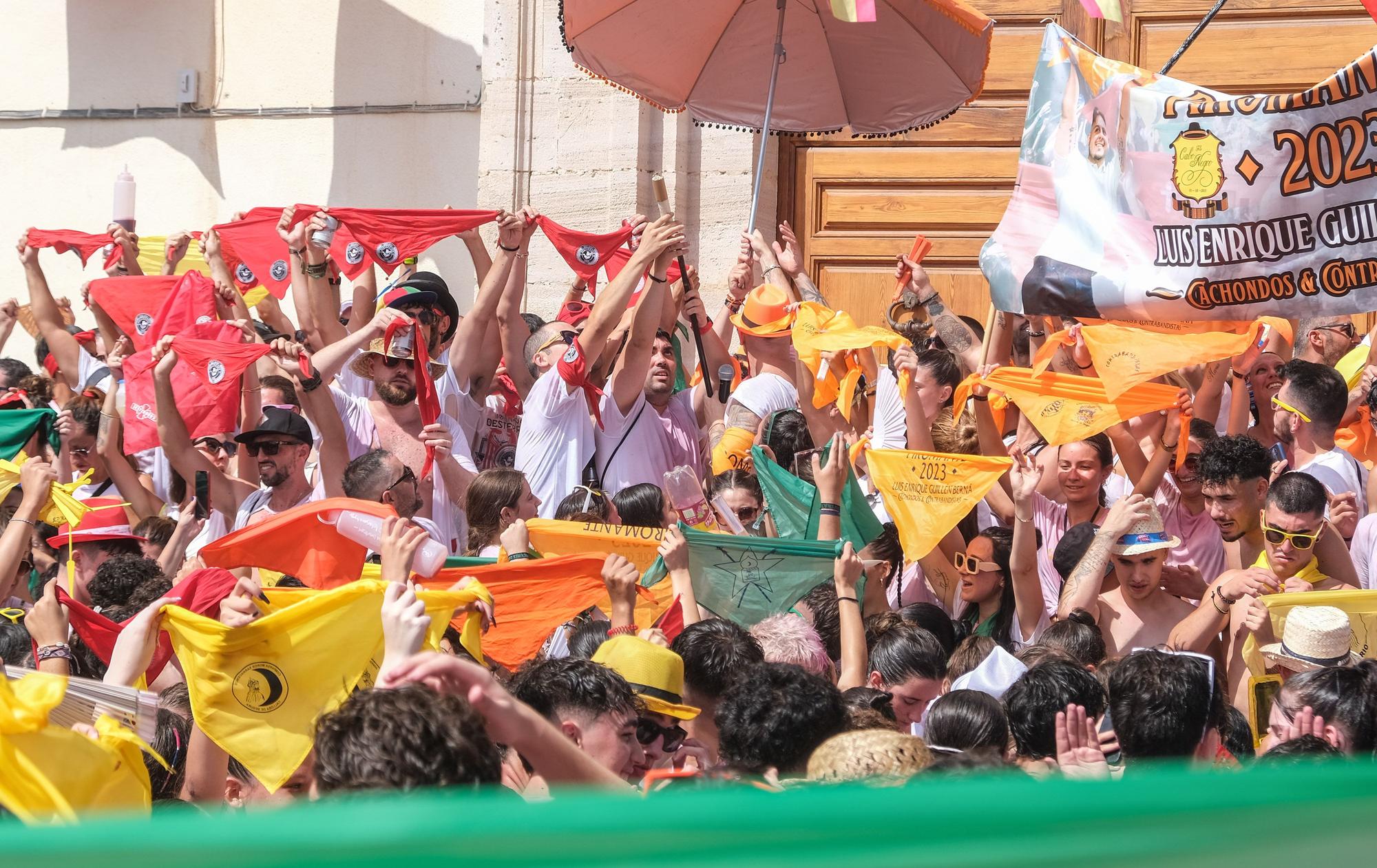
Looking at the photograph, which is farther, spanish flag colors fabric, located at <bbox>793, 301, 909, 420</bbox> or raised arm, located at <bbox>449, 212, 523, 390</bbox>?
raised arm, located at <bbox>449, 212, 523, 390</bbox>

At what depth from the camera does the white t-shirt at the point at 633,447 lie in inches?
276

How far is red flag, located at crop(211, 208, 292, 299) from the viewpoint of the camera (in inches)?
363

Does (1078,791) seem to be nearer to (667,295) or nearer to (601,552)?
(601,552)

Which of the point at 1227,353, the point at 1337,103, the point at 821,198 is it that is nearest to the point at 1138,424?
the point at 1227,353

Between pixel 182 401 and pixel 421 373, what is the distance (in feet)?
4.79

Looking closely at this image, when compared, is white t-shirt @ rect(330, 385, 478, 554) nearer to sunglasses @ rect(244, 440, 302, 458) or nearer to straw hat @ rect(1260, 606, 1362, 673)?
sunglasses @ rect(244, 440, 302, 458)

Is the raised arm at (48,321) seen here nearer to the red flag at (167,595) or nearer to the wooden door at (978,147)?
the wooden door at (978,147)

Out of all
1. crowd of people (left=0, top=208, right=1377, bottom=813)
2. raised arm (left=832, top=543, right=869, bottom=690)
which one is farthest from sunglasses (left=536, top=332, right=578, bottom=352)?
raised arm (left=832, top=543, right=869, bottom=690)

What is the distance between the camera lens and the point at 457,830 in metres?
1.29

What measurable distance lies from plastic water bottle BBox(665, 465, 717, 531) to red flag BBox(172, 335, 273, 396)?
2.38 m

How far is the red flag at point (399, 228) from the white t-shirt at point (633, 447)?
2.03 metres

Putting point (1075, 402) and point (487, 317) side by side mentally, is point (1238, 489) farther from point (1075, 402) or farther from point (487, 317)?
point (487, 317)

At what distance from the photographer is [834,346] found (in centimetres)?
710

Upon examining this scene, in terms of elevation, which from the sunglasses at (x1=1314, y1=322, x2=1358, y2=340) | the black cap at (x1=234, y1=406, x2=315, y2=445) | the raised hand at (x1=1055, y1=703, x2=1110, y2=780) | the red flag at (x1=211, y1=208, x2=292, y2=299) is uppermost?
the red flag at (x1=211, y1=208, x2=292, y2=299)
